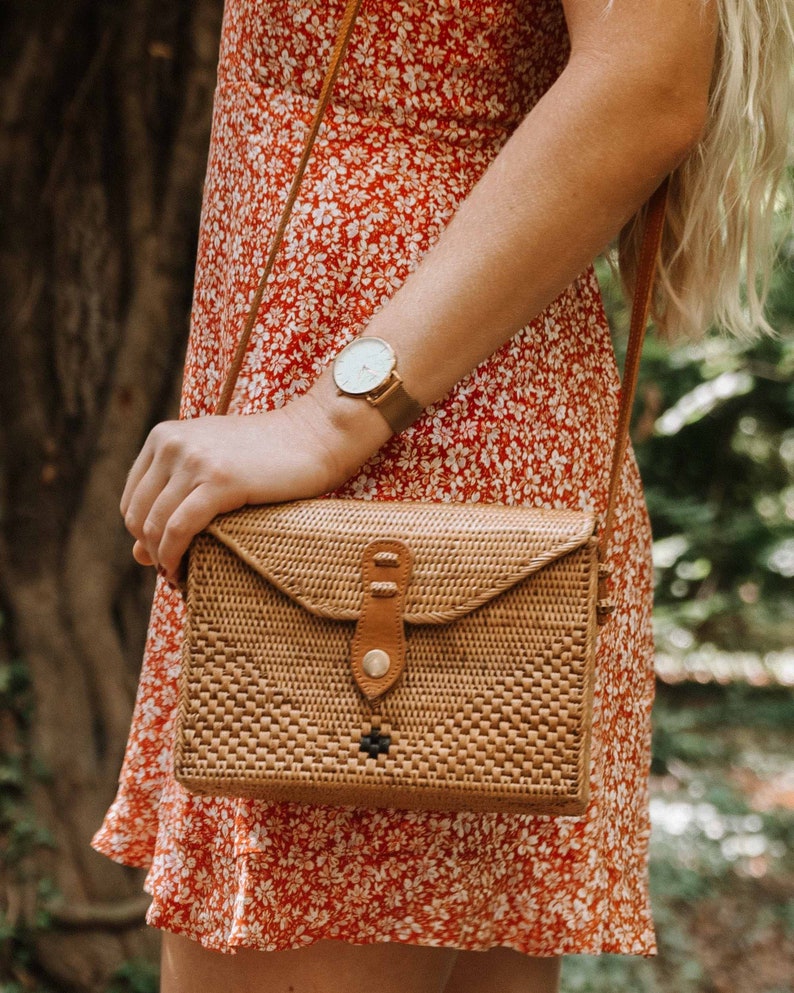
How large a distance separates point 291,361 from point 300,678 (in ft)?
1.06

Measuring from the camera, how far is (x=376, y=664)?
96 cm

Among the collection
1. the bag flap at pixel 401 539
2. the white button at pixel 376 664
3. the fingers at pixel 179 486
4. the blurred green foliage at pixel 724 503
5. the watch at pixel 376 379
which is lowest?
the blurred green foliage at pixel 724 503

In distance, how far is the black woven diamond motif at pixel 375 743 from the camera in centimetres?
96

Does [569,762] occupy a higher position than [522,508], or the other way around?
[522,508]

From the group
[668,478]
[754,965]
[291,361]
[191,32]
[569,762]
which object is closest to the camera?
[569,762]

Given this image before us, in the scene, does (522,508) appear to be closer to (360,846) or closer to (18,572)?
(360,846)

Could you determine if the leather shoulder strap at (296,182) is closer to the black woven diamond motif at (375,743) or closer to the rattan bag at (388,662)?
the rattan bag at (388,662)

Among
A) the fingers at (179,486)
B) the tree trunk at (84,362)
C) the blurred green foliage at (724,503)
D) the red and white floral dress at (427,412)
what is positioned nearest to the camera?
the fingers at (179,486)

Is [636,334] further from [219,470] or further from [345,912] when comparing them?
[345,912]

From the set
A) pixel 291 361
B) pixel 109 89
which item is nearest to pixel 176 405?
pixel 109 89

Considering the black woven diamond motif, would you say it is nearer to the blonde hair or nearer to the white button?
the white button

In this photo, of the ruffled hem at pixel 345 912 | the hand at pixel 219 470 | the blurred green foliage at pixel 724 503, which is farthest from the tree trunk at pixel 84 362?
the blurred green foliage at pixel 724 503

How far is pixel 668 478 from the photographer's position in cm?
477

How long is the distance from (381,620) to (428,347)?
0.25 meters
